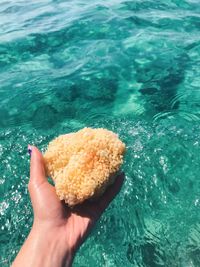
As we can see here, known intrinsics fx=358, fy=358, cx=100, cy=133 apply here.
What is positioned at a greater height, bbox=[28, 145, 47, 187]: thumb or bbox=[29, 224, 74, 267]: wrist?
bbox=[28, 145, 47, 187]: thumb

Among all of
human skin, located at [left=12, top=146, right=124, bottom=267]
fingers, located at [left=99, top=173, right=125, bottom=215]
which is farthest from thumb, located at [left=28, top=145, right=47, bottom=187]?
fingers, located at [left=99, top=173, right=125, bottom=215]

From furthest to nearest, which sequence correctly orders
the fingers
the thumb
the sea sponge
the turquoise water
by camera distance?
the turquoise water → the fingers → the thumb → the sea sponge

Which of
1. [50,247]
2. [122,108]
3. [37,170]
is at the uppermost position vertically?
[37,170]

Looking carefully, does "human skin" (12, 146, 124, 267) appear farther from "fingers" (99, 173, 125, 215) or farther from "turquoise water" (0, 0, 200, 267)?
"turquoise water" (0, 0, 200, 267)

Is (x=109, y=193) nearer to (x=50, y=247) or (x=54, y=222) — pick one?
(x=54, y=222)

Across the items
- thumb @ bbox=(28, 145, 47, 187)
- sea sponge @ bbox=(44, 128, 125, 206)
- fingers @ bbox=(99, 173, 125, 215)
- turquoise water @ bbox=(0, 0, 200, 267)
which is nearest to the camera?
sea sponge @ bbox=(44, 128, 125, 206)

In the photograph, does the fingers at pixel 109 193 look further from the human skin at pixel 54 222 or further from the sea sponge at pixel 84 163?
the sea sponge at pixel 84 163

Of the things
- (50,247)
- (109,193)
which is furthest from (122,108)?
(50,247)
